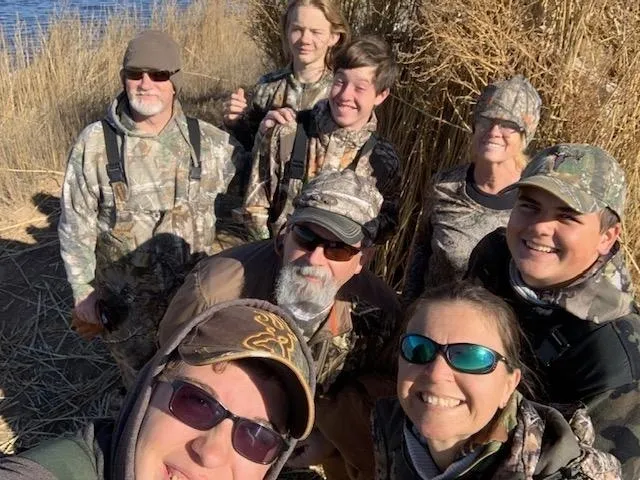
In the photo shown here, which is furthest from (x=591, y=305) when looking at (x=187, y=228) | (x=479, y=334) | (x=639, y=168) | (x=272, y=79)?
(x=272, y=79)

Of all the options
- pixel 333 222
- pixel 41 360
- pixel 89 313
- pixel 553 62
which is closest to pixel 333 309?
pixel 333 222

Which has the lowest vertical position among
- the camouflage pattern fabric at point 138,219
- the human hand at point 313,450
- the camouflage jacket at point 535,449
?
the human hand at point 313,450

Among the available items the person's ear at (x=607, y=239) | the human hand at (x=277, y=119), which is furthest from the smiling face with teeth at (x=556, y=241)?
the human hand at (x=277, y=119)

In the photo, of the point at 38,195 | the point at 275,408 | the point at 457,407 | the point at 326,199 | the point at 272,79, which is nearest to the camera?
the point at 275,408

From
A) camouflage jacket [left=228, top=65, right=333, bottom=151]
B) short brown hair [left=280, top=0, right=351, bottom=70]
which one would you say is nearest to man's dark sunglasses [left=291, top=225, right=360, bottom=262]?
camouflage jacket [left=228, top=65, right=333, bottom=151]

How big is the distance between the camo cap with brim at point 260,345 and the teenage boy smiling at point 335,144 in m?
1.37

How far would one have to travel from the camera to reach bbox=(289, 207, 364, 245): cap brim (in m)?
2.37

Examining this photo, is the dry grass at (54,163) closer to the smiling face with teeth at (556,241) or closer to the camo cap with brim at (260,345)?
the camo cap with brim at (260,345)

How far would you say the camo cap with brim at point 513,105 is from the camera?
8.96ft

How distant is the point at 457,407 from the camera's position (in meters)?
1.73

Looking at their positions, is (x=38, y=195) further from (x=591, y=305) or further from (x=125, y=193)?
(x=591, y=305)

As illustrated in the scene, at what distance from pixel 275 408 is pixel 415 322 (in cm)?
48

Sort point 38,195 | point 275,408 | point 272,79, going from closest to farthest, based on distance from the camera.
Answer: point 275,408 → point 272,79 → point 38,195

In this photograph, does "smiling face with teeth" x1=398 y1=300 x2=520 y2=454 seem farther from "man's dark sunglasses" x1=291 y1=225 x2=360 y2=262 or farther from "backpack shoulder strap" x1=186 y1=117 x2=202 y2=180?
"backpack shoulder strap" x1=186 y1=117 x2=202 y2=180
